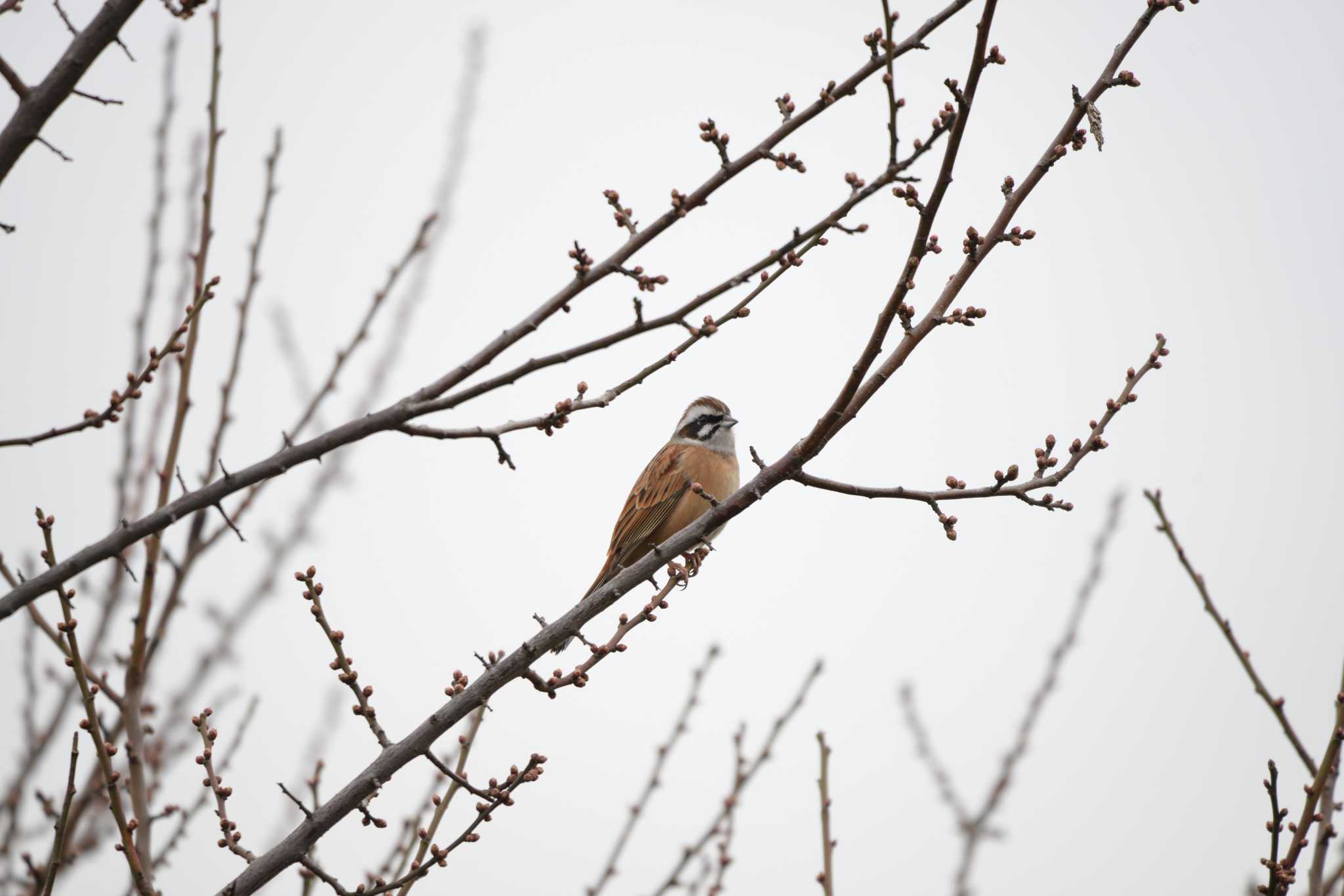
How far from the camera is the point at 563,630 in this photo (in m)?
4.25

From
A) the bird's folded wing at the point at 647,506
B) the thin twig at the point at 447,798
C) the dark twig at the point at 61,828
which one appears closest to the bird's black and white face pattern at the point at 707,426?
the bird's folded wing at the point at 647,506

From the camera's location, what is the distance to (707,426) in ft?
32.8

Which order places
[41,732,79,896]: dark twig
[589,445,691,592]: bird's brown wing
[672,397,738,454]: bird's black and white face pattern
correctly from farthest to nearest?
[672,397,738,454]: bird's black and white face pattern → [589,445,691,592]: bird's brown wing → [41,732,79,896]: dark twig

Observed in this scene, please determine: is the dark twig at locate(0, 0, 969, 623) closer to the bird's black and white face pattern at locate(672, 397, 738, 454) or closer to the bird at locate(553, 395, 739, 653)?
the bird at locate(553, 395, 739, 653)

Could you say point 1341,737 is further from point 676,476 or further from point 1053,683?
point 676,476

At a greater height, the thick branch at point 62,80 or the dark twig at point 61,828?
the thick branch at point 62,80

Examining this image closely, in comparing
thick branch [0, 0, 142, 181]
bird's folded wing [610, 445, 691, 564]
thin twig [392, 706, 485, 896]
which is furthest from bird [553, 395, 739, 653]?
thick branch [0, 0, 142, 181]

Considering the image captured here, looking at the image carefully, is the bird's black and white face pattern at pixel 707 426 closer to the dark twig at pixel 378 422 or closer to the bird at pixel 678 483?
the bird at pixel 678 483

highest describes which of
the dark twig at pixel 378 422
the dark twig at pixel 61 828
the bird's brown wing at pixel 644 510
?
the bird's brown wing at pixel 644 510

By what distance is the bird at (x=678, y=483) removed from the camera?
28.0 feet

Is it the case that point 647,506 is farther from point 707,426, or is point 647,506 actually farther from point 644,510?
point 707,426

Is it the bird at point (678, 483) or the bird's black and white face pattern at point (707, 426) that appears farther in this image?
the bird's black and white face pattern at point (707, 426)

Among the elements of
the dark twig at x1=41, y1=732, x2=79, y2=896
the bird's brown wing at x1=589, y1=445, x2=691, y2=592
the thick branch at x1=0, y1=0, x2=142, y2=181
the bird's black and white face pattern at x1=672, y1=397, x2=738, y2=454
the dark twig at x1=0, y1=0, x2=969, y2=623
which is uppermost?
the bird's black and white face pattern at x1=672, y1=397, x2=738, y2=454

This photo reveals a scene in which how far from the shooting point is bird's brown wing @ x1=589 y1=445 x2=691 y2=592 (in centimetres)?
852
